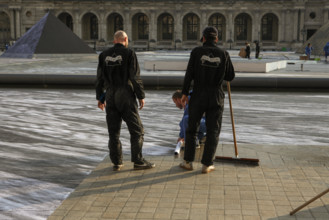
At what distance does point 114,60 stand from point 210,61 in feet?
3.88

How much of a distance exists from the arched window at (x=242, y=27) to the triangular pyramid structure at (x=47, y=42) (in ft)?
125

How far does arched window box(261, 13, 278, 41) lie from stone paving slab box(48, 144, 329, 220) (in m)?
63.5

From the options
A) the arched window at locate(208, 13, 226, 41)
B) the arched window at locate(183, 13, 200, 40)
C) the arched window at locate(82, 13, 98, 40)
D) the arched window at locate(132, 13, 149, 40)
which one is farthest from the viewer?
the arched window at locate(82, 13, 98, 40)

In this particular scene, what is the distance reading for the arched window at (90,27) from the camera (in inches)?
2783

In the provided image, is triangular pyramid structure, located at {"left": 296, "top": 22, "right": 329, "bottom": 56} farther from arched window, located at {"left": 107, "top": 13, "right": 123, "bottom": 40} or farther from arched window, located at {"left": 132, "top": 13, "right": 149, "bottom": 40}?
arched window, located at {"left": 107, "top": 13, "right": 123, "bottom": 40}

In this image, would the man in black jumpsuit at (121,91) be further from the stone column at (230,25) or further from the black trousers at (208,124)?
the stone column at (230,25)

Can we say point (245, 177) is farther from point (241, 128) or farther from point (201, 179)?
point (241, 128)

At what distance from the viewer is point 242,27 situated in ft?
223

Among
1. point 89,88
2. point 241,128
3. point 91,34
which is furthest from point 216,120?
point 91,34

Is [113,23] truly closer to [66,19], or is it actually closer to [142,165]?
[66,19]

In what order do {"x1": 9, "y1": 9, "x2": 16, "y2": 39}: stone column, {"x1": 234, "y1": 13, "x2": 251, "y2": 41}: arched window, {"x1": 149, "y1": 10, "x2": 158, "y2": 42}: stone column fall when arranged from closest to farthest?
{"x1": 149, "y1": 10, "x2": 158, "y2": 42}: stone column
{"x1": 9, "y1": 9, "x2": 16, "y2": 39}: stone column
{"x1": 234, "y1": 13, "x2": 251, "y2": 41}: arched window

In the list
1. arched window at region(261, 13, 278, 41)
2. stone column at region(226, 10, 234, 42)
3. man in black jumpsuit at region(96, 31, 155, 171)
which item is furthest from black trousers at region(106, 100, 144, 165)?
arched window at region(261, 13, 278, 41)

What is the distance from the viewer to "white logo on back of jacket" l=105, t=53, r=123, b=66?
5.50 meters

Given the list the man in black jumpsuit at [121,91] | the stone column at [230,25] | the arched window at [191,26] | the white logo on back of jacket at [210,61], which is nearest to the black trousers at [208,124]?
the white logo on back of jacket at [210,61]
